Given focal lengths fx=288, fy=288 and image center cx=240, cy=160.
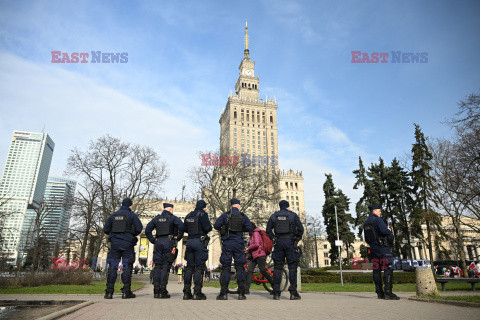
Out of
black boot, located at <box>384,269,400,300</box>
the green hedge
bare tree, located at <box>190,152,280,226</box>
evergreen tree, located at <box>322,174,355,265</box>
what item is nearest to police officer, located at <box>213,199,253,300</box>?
black boot, located at <box>384,269,400,300</box>

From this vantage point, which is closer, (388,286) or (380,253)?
(388,286)

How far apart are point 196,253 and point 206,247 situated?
1.07 feet

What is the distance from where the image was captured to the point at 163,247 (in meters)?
7.99

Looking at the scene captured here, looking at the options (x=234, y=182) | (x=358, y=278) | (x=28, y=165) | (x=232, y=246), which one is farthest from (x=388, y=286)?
(x=28, y=165)

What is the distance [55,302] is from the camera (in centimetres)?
629

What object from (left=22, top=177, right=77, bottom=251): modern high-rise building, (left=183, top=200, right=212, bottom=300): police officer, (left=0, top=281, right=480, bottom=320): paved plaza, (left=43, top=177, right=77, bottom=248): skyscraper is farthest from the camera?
(left=22, top=177, right=77, bottom=251): modern high-rise building

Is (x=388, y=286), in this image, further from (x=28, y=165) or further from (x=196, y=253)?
(x=28, y=165)

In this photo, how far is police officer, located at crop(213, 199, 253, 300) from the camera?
7426 mm

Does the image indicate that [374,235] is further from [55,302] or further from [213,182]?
[213,182]

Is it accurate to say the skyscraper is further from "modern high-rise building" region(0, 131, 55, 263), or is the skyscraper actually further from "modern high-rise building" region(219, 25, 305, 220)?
"modern high-rise building" region(0, 131, 55, 263)

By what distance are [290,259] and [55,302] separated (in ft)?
18.2

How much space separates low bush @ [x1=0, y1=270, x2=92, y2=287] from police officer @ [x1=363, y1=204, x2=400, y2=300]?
13521 millimetres

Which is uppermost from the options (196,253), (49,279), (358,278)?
(196,253)

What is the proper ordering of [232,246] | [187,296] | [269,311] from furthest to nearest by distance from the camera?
1. [232,246]
2. [187,296]
3. [269,311]
